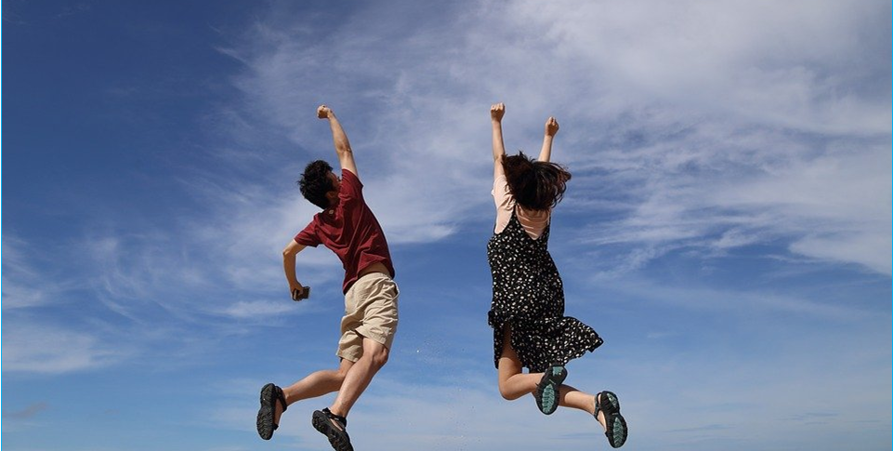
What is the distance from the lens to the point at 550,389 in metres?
7.10

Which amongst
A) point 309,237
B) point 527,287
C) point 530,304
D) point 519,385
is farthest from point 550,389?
point 309,237

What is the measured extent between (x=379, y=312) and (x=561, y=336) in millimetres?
1623

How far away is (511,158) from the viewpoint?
7816 millimetres

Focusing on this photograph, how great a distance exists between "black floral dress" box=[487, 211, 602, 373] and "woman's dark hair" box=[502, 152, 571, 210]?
238 millimetres

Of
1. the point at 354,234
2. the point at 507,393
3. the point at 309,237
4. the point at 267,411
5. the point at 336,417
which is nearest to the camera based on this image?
the point at 336,417

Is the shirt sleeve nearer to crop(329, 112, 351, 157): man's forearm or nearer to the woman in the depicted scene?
crop(329, 112, 351, 157): man's forearm

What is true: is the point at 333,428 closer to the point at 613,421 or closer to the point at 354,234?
the point at 354,234

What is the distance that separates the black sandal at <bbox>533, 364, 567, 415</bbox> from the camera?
7059 mm

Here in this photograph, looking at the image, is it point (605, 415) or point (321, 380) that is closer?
point (605, 415)

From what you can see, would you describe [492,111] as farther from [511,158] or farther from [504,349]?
[504,349]

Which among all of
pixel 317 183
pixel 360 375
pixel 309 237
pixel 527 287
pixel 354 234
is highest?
pixel 317 183

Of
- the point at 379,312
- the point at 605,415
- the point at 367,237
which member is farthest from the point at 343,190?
the point at 605,415

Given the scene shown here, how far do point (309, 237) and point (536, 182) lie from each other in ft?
7.47

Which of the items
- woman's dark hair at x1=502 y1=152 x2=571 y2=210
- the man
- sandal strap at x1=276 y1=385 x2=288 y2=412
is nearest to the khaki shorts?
the man
